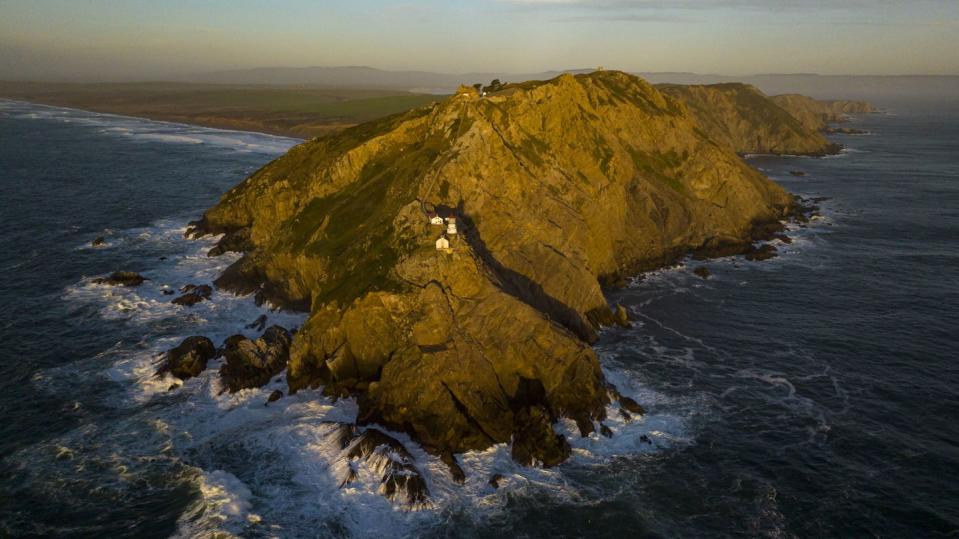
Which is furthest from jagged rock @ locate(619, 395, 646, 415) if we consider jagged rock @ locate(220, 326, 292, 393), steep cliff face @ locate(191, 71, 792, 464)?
jagged rock @ locate(220, 326, 292, 393)

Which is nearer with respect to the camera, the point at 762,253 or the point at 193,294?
the point at 193,294

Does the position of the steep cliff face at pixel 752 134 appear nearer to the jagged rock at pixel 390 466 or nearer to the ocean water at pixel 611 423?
the ocean water at pixel 611 423

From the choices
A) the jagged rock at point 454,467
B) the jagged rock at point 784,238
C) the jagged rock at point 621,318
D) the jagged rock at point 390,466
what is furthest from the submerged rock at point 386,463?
the jagged rock at point 784,238

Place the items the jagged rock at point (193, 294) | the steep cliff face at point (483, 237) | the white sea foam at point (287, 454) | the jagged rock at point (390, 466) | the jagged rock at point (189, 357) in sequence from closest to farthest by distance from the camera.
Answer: the white sea foam at point (287, 454), the jagged rock at point (390, 466), the steep cliff face at point (483, 237), the jagged rock at point (189, 357), the jagged rock at point (193, 294)

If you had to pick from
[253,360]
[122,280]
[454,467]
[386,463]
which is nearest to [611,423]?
[454,467]

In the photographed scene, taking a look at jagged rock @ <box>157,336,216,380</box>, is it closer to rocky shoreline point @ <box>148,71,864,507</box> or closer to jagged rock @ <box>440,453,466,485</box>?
rocky shoreline point @ <box>148,71,864,507</box>

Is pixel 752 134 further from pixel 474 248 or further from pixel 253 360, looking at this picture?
pixel 253 360
